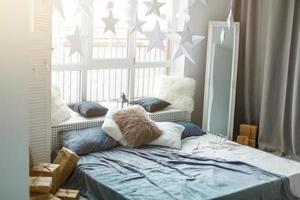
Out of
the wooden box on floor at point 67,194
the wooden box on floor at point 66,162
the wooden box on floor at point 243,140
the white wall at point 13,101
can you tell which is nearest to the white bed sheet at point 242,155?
the wooden box on floor at point 243,140

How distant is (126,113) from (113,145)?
1.10 feet

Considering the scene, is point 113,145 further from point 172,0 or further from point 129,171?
point 172,0

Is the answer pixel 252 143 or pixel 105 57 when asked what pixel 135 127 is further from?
pixel 252 143

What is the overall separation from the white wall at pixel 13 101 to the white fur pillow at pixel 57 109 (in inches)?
83.0

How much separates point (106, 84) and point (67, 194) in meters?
1.57

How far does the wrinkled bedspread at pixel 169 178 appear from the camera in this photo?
9.14ft

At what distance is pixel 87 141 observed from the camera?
3.44m

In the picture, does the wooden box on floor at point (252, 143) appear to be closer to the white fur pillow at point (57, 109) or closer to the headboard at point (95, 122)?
the headboard at point (95, 122)

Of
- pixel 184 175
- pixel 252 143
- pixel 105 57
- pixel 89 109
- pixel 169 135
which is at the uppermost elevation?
pixel 105 57

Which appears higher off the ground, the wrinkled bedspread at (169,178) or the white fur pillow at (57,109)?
the white fur pillow at (57,109)

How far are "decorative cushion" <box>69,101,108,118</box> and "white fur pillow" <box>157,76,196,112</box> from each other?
2.66 ft

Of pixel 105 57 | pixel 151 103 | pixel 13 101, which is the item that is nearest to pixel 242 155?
pixel 151 103

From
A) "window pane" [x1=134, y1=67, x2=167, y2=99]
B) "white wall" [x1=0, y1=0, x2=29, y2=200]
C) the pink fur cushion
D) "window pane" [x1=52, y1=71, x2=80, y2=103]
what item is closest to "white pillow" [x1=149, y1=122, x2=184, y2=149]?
the pink fur cushion

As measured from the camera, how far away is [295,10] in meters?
4.21
